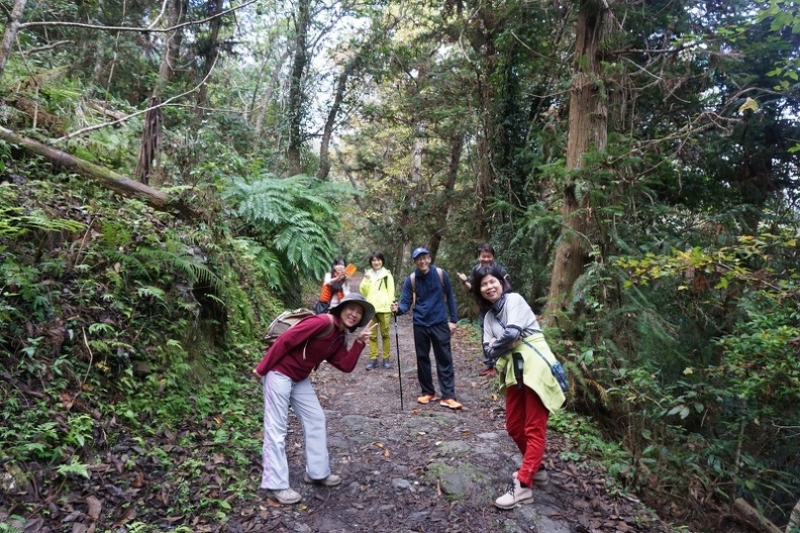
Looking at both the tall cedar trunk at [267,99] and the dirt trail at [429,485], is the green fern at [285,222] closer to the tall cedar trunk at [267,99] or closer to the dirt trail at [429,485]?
the dirt trail at [429,485]

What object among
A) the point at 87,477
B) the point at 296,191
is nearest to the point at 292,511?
the point at 87,477

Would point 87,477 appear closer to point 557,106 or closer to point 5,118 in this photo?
point 5,118

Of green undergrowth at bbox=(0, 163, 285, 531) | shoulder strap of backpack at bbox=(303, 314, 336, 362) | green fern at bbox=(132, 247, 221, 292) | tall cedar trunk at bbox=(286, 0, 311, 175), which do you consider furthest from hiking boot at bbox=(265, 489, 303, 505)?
tall cedar trunk at bbox=(286, 0, 311, 175)

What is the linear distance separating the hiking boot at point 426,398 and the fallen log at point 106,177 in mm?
3708

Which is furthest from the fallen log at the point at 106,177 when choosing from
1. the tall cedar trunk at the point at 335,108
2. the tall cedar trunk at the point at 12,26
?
the tall cedar trunk at the point at 335,108

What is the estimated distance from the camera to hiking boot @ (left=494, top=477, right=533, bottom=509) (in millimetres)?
3840

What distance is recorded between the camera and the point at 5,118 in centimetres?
536

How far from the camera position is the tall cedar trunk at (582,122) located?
6.91 m

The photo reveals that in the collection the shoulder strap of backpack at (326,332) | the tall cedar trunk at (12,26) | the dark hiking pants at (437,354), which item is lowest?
the dark hiking pants at (437,354)

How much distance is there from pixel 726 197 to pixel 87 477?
11344 millimetres

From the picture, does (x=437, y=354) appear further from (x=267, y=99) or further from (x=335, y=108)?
(x=267, y=99)

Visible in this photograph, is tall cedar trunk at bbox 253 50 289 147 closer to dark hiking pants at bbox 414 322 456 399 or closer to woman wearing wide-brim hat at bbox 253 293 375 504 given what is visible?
dark hiking pants at bbox 414 322 456 399

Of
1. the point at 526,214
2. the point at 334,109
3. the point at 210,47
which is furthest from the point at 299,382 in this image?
the point at 334,109

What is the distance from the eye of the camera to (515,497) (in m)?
3.87
